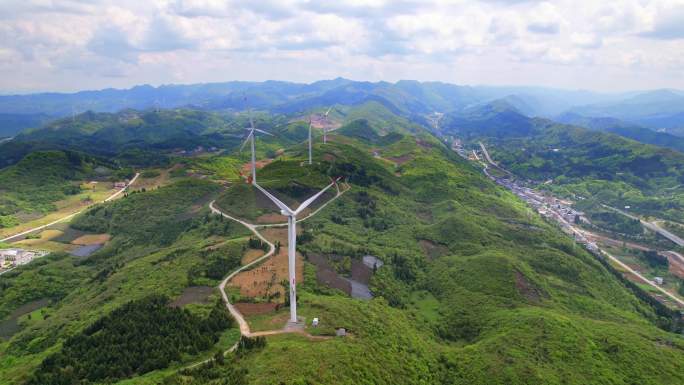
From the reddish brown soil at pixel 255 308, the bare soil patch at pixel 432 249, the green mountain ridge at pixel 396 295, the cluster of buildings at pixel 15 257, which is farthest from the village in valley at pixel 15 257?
the bare soil patch at pixel 432 249

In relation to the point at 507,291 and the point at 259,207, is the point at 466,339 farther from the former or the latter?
the point at 259,207

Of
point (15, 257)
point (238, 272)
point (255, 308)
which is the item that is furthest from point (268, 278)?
point (15, 257)

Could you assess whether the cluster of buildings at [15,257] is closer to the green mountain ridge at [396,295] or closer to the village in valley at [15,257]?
the village in valley at [15,257]

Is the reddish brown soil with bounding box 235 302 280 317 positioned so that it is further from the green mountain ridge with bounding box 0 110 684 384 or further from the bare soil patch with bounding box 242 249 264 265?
the bare soil patch with bounding box 242 249 264 265

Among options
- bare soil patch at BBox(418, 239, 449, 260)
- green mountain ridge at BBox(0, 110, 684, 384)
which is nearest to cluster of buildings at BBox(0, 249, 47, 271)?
green mountain ridge at BBox(0, 110, 684, 384)

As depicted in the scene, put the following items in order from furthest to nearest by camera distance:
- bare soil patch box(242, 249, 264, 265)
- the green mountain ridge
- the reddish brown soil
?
bare soil patch box(242, 249, 264, 265) < the reddish brown soil < the green mountain ridge
